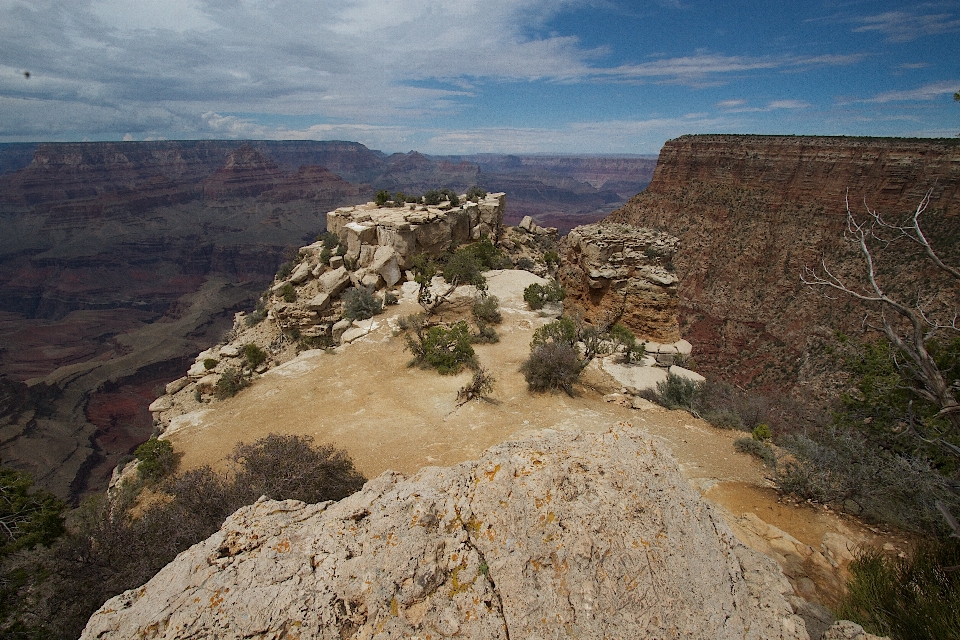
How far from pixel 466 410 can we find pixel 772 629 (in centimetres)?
800

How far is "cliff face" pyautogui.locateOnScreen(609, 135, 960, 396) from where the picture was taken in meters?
33.3

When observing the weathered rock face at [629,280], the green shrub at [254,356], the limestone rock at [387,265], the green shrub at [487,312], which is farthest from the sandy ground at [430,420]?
the limestone rock at [387,265]

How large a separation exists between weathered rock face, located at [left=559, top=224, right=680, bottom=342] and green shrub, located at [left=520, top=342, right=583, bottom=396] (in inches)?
178

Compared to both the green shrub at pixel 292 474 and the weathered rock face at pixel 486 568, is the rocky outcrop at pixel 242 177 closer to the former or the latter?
the green shrub at pixel 292 474

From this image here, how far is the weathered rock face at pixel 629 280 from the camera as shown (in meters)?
14.3

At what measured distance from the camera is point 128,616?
2.72 m

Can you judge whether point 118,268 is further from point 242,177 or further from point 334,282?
point 334,282

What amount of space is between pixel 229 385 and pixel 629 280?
1398 cm

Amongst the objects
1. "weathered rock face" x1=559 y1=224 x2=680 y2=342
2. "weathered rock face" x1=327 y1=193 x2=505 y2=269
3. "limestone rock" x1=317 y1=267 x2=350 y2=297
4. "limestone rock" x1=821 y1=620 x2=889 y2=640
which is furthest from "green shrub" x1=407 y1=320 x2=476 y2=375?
"limestone rock" x1=821 y1=620 x2=889 y2=640

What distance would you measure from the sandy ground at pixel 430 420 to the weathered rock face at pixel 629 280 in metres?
3.31

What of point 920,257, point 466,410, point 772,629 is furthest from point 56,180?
point 920,257

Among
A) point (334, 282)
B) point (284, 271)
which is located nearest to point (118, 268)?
point (284, 271)

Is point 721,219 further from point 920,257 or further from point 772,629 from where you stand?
point 772,629

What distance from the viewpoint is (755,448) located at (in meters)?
8.31
